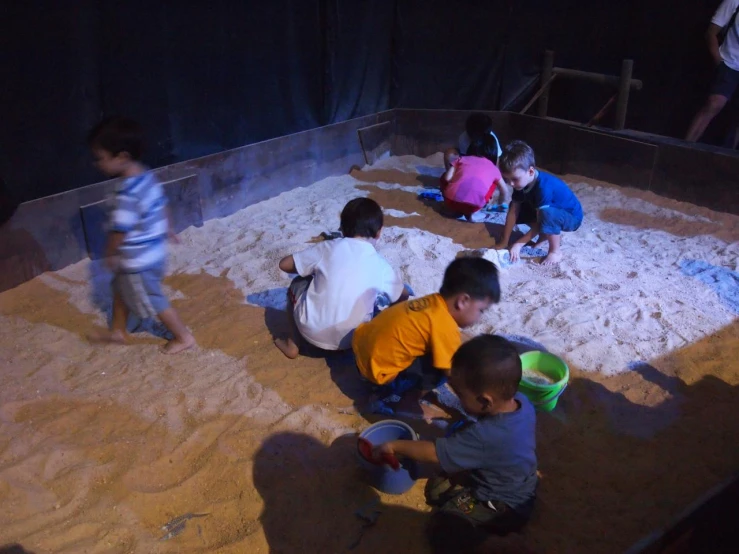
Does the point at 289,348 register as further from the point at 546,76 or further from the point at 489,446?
the point at 546,76

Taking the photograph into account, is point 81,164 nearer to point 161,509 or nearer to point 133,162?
point 133,162

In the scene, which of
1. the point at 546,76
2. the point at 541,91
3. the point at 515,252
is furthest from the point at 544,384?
the point at 546,76

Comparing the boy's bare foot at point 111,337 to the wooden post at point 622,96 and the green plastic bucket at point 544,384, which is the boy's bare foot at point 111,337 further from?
the wooden post at point 622,96

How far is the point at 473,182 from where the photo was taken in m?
5.41

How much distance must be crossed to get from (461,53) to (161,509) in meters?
6.35

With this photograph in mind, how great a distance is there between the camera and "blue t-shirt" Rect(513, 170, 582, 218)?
4.66m

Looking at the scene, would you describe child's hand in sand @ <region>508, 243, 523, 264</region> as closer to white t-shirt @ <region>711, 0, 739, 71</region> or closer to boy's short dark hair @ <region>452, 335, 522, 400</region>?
boy's short dark hair @ <region>452, 335, 522, 400</region>

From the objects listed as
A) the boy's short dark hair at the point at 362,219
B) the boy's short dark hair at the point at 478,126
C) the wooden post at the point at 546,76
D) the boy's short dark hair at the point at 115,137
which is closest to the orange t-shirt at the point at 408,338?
the boy's short dark hair at the point at 362,219

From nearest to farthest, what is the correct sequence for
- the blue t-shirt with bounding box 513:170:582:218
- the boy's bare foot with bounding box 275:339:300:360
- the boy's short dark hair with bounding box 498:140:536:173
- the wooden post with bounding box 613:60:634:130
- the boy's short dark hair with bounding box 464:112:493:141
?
the boy's bare foot with bounding box 275:339:300:360 → the boy's short dark hair with bounding box 498:140:536:173 → the blue t-shirt with bounding box 513:170:582:218 → the boy's short dark hair with bounding box 464:112:493:141 → the wooden post with bounding box 613:60:634:130

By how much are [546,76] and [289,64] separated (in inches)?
120

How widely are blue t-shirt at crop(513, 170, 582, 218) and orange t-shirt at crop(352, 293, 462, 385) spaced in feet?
7.36

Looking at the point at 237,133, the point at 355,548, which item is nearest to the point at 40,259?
the point at 237,133

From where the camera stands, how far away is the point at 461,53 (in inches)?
295

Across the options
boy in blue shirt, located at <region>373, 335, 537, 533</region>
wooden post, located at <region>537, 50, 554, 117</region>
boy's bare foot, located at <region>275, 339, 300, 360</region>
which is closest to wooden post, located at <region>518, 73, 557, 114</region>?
wooden post, located at <region>537, 50, 554, 117</region>
